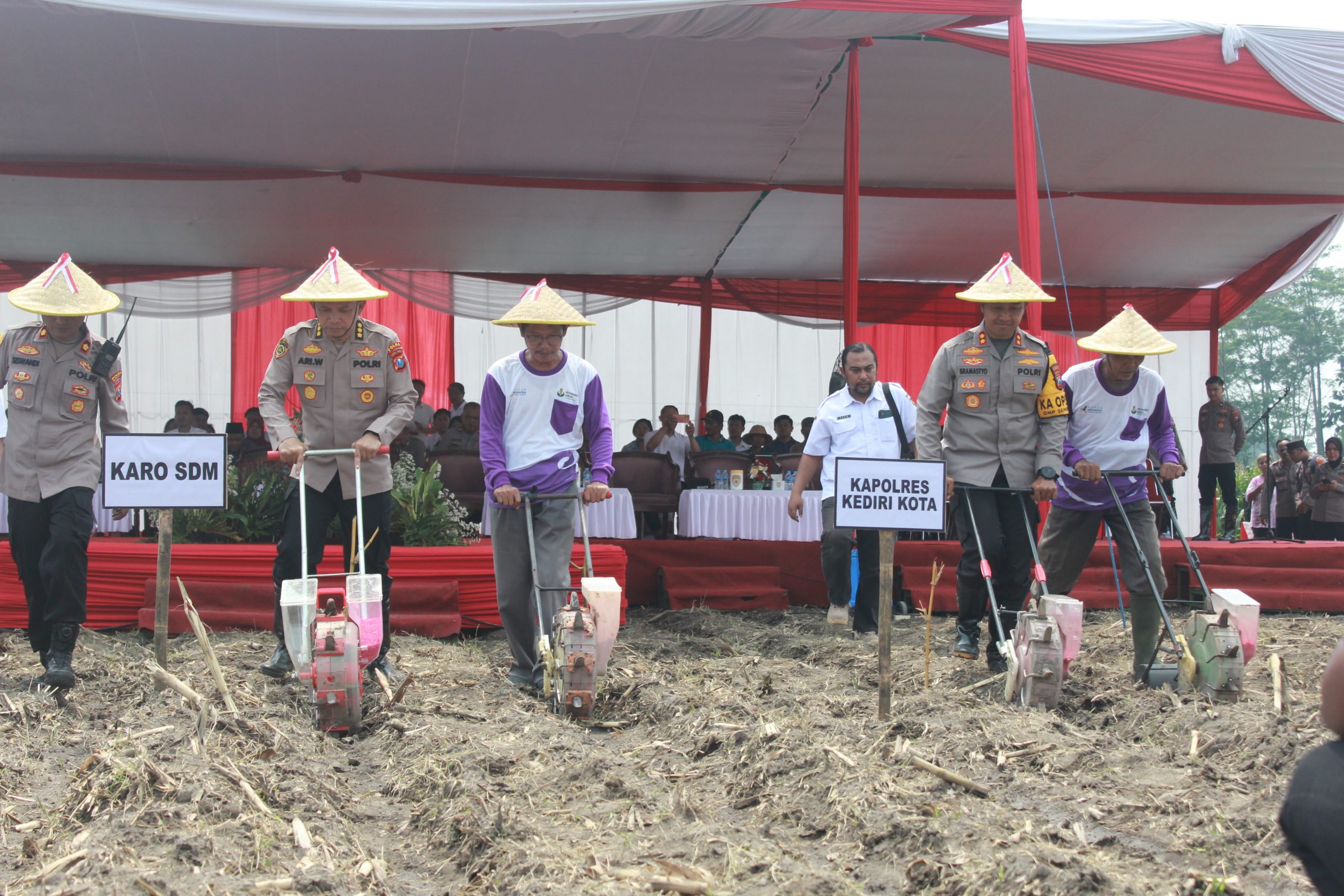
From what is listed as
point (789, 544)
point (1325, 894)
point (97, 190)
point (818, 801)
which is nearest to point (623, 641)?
point (789, 544)

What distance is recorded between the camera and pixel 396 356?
4848 millimetres

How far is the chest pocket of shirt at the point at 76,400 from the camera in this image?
15.2 ft

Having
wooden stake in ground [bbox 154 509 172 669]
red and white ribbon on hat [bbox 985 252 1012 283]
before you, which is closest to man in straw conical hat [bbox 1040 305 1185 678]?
red and white ribbon on hat [bbox 985 252 1012 283]

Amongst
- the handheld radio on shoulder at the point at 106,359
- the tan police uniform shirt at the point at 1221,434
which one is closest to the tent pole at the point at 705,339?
the tan police uniform shirt at the point at 1221,434

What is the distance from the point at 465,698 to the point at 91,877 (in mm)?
2346

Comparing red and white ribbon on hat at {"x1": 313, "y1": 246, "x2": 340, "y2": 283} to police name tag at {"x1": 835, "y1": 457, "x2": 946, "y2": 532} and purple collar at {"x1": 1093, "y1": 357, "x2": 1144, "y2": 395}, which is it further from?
purple collar at {"x1": 1093, "y1": 357, "x2": 1144, "y2": 395}

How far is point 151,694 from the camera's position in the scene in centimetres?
427

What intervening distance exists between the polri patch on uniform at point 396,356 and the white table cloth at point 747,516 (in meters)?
4.10

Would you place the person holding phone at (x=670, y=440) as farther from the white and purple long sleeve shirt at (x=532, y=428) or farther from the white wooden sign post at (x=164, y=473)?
the white wooden sign post at (x=164, y=473)

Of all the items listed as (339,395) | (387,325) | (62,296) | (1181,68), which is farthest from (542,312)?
(387,325)

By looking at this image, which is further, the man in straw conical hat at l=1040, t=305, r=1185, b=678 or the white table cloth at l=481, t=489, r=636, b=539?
the white table cloth at l=481, t=489, r=636, b=539

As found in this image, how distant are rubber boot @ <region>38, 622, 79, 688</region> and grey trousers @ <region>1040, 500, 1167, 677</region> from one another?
414 centimetres

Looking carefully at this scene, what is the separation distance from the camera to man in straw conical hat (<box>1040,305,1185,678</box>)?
4844 mm

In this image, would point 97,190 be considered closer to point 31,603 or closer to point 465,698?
point 31,603
